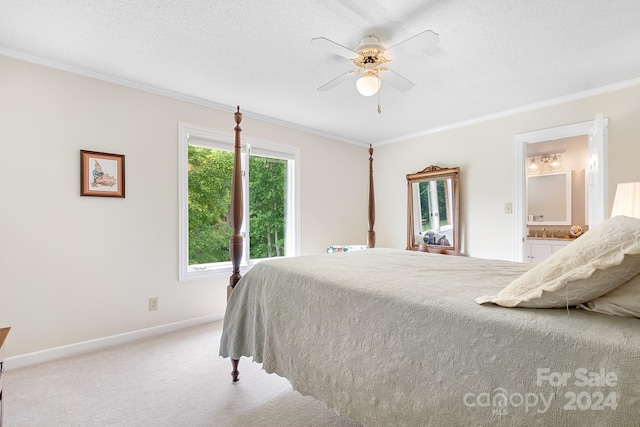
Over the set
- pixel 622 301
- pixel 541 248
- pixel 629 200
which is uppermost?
pixel 629 200

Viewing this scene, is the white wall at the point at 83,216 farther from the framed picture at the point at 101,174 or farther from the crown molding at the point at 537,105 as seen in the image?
the crown molding at the point at 537,105

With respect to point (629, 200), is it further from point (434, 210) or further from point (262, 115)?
point (262, 115)

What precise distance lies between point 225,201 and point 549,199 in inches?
191

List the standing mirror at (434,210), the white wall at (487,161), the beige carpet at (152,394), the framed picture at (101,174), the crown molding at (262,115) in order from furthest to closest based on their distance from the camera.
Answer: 1. the standing mirror at (434,210)
2. the white wall at (487,161)
3. the framed picture at (101,174)
4. the crown molding at (262,115)
5. the beige carpet at (152,394)

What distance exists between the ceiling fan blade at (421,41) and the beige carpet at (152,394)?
2204 millimetres

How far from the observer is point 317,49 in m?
2.19

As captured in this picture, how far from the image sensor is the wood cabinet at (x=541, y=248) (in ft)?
13.9

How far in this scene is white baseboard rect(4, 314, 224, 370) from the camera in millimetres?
2252

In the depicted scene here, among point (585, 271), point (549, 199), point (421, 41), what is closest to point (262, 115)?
point (421, 41)

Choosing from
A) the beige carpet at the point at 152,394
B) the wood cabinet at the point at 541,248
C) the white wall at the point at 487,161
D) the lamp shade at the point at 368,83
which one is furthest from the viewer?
the wood cabinet at the point at 541,248

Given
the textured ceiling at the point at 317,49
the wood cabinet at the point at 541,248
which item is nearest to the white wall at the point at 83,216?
the textured ceiling at the point at 317,49

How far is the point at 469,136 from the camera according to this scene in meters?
3.82

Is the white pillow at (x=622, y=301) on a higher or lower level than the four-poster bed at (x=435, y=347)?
higher

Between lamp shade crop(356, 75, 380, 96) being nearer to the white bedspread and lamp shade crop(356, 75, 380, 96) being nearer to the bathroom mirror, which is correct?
the white bedspread
